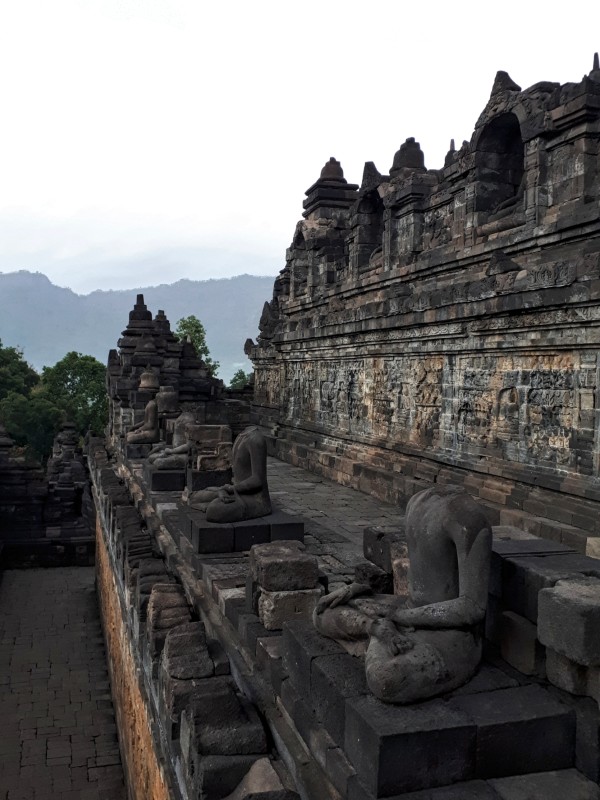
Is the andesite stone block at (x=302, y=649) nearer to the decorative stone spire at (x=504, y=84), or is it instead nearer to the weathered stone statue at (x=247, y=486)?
the weathered stone statue at (x=247, y=486)

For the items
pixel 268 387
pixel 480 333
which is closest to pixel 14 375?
pixel 268 387

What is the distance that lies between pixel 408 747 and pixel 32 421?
35.4 meters

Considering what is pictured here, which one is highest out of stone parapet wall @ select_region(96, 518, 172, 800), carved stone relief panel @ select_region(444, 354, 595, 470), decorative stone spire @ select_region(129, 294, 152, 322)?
decorative stone spire @ select_region(129, 294, 152, 322)

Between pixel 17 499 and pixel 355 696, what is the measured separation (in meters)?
19.1

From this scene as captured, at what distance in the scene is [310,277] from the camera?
63.6ft

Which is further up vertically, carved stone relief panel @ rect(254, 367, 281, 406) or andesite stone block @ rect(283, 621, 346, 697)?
carved stone relief panel @ rect(254, 367, 281, 406)

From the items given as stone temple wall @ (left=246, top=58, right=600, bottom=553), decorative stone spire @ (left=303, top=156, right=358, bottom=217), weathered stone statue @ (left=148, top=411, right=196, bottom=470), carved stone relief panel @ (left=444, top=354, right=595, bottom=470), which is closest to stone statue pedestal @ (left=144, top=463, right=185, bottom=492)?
weathered stone statue @ (left=148, top=411, right=196, bottom=470)

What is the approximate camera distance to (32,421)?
35.4 metres

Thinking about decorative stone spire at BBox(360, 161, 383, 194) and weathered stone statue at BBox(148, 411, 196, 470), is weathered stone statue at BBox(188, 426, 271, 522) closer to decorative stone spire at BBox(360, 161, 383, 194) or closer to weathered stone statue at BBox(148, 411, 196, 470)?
weathered stone statue at BBox(148, 411, 196, 470)

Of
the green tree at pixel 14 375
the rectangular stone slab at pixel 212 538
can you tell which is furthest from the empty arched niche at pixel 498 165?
the green tree at pixel 14 375

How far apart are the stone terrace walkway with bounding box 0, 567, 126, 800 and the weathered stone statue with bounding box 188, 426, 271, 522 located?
4.12 m

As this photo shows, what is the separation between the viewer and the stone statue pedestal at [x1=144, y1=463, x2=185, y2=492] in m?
10.1

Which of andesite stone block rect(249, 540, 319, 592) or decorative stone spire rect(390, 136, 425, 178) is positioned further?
decorative stone spire rect(390, 136, 425, 178)

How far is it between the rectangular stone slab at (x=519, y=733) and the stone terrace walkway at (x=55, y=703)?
22.5 feet
